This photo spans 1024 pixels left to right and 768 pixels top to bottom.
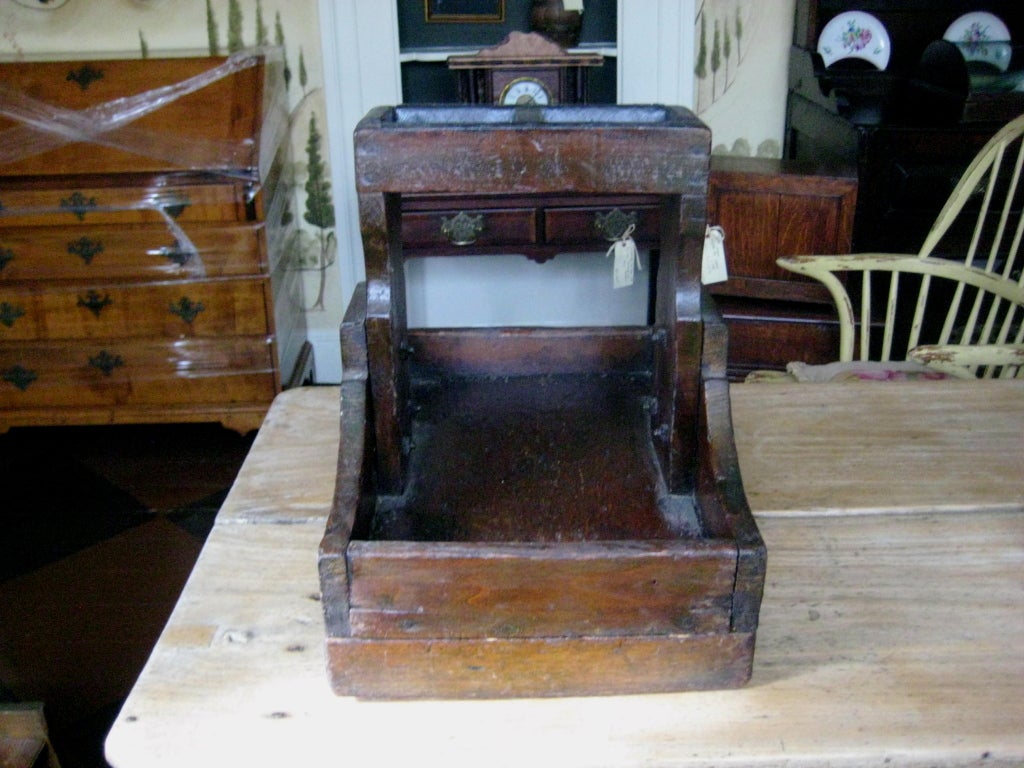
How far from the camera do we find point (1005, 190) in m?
2.60

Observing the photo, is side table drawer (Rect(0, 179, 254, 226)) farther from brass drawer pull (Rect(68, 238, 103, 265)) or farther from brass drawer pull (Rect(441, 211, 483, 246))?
brass drawer pull (Rect(441, 211, 483, 246))

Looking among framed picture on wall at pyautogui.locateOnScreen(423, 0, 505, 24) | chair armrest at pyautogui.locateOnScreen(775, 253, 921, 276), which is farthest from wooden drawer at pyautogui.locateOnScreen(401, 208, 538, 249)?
chair armrest at pyautogui.locateOnScreen(775, 253, 921, 276)

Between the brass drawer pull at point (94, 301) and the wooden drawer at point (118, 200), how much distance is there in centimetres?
19

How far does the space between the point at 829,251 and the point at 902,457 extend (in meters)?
1.50

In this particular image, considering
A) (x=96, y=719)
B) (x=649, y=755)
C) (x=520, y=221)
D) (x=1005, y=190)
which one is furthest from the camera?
(x=520, y=221)

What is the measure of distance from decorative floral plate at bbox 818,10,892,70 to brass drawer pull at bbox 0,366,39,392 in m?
2.32

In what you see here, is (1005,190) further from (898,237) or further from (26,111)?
(26,111)

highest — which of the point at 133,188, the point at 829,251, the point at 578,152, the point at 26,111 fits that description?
the point at 578,152

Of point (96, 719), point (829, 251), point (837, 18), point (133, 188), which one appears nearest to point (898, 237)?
point (829, 251)

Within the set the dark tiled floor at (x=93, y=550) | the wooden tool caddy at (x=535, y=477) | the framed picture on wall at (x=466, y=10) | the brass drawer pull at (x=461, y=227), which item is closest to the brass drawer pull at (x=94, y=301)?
the dark tiled floor at (x=93, y=550)

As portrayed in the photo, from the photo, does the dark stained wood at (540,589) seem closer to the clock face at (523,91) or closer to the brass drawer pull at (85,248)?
the clock face at (523,91)

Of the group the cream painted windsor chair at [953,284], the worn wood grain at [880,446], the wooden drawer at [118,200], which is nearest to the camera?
the worn wood grain at [880,446]

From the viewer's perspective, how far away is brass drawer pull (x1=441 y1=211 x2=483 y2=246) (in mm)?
2762

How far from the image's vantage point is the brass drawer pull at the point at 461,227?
9.06 feet
